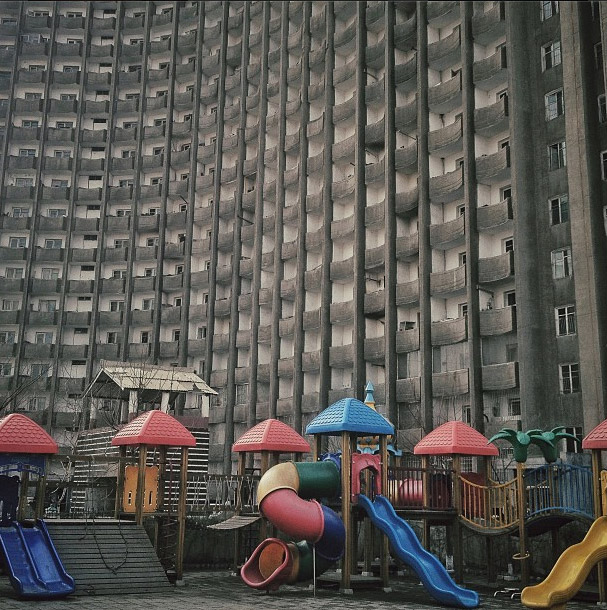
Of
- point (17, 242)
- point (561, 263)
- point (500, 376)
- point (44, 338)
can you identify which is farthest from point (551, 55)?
point (17, 242)

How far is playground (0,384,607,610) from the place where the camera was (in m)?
20.9

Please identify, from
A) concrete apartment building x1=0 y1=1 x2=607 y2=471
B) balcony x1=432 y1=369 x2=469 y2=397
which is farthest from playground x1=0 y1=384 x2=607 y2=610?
balcony x1=432 y1=369 x2=469 y2=397

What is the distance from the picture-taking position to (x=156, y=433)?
24.6m

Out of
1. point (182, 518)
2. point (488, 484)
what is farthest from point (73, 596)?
point (488, 484)

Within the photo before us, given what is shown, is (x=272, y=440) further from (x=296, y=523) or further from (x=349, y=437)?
(x=296, y=523)

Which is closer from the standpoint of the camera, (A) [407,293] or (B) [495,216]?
(B) [495,216]

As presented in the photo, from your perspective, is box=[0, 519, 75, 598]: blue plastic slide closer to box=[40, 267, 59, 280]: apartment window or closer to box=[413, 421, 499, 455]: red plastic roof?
box=[413, 421, 499, 455]: red plastic roof

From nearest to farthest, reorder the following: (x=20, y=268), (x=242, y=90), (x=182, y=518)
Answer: (x=182, y=518) < (x=242, y=90) < (x=20, y=268)

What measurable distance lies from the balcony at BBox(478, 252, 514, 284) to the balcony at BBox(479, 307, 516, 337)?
181 centimetres

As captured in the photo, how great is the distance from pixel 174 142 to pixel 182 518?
190 feet

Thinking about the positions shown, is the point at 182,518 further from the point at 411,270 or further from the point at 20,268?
the point at 20,268

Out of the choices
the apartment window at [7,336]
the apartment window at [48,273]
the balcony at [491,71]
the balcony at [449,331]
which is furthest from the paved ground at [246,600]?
the apartment window at [48,273]

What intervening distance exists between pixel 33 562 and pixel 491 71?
3963 centimetres

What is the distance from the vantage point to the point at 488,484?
27.6 metres
